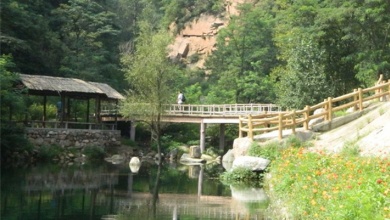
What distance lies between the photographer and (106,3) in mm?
56438

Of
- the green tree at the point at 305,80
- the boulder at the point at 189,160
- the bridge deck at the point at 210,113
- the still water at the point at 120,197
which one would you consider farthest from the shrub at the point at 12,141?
the green tree at the point at 305,80

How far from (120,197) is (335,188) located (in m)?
8.71

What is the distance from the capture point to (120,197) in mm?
15984

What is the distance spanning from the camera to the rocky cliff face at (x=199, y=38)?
63.8 meters

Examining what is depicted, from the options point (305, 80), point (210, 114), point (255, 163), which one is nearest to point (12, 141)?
point (210, 114)

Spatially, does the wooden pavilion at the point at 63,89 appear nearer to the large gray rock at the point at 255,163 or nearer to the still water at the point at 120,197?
the still water at the point at 120,197

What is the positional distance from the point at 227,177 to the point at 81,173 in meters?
6.67

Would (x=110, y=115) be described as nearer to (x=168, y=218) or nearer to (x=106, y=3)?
(x=106, y=3)

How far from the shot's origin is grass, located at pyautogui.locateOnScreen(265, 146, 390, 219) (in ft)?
22.8

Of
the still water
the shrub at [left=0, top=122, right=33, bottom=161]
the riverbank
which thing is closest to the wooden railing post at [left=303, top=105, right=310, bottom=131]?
the riverbank

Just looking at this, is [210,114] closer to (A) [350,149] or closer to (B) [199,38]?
(A) [350,149]

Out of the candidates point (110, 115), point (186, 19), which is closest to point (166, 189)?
point (110, 115)

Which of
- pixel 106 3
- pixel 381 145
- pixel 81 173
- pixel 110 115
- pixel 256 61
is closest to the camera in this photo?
pixel 381 145

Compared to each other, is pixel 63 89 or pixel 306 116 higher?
pixel 63 89
